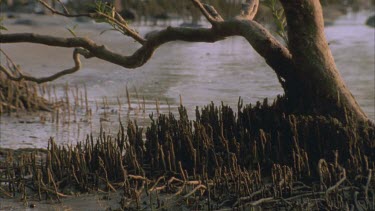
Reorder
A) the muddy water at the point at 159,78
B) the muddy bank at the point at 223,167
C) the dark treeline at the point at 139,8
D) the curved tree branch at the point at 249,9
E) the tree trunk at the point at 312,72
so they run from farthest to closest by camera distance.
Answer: the dark treeline at the point at 139,8, the muddy water at the point at 159,78, the curved tree branch at the point at 249,9, the tree trunk at the point at 312,72, the muddy bank at the point at 223,167

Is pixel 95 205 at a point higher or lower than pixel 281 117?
lower

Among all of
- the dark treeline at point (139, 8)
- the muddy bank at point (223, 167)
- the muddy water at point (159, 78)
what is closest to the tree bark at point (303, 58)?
the muddy bank at point (223, 167)

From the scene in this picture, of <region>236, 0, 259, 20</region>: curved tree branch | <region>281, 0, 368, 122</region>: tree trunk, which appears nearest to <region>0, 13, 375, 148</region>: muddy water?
<region>236, 0, 259, 20</region>: curved tree branch

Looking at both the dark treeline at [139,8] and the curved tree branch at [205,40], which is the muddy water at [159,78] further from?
the dark treeline at [139,8]

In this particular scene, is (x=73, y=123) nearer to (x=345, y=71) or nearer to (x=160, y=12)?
(x=345, y=71)

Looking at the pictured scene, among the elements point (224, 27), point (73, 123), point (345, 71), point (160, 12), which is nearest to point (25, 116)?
point (73, 123)

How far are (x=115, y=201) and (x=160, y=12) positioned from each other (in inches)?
874

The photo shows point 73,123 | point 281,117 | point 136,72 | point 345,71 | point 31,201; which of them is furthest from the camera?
point 345,71

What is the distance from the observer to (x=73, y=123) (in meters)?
11.0

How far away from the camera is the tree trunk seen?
22.9 feet

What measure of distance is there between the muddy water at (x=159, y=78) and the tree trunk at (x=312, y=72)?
259 cm

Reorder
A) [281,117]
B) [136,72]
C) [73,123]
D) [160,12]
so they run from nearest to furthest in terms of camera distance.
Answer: [281,117]
[73,123]
[136,72]
[160,12]

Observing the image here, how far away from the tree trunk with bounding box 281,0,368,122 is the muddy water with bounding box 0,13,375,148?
259cm

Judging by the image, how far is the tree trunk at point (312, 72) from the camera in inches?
275
